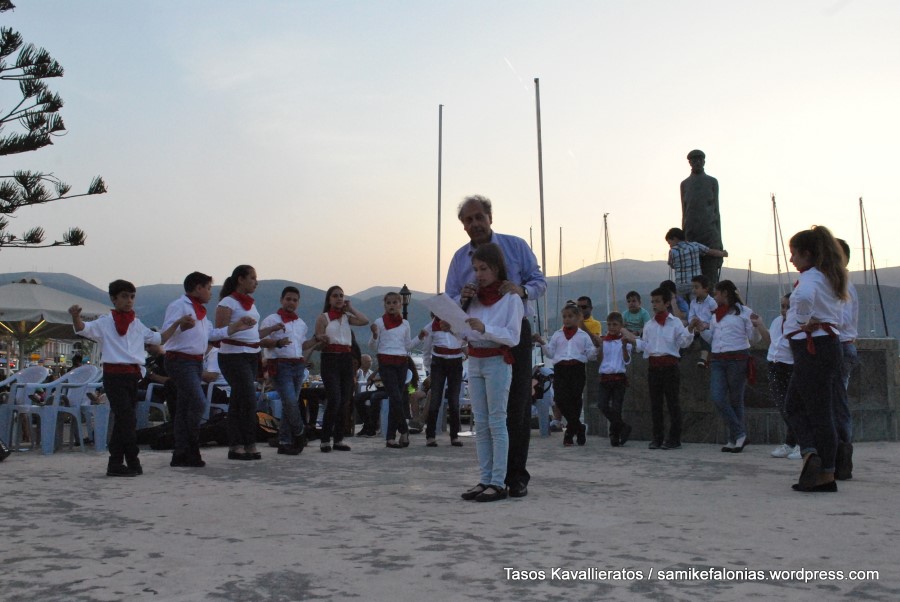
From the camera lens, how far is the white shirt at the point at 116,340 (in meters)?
7.29

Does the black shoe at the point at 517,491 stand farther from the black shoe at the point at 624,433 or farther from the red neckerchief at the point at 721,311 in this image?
the black shoe at the point at 624,433

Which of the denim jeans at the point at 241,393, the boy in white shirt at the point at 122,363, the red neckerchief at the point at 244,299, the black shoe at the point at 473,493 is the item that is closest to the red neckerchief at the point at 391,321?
the denim jeans at the point at 241,393

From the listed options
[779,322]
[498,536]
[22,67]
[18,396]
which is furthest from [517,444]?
[22,67]

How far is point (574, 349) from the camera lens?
10.4 meters

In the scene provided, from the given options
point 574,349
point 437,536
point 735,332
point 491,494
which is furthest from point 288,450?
point 437,536

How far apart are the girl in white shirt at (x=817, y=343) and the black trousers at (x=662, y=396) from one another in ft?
12.1

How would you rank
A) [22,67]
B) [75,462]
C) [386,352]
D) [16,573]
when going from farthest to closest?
[22,67], [386,352], [75,462], [16,573]

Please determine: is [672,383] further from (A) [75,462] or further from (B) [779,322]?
(A) [75,462]

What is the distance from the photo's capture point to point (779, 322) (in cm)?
869

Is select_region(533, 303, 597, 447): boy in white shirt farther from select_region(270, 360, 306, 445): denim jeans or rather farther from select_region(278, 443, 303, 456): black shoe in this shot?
select_region(278, 443, 303, 456): black shoe

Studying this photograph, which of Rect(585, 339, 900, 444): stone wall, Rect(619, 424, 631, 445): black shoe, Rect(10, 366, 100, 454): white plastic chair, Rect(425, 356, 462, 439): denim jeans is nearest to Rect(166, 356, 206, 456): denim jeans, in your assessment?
Rect(10, 366, 100, 454): white plastic chair

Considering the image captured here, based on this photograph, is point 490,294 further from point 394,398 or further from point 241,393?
point 394,398

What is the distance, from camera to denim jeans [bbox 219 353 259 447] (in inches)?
324

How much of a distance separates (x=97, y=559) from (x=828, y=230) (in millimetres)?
4836
